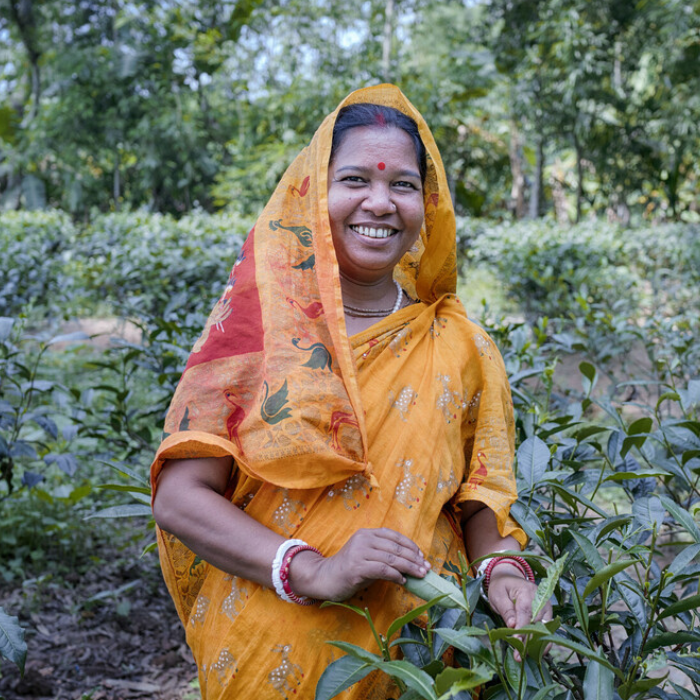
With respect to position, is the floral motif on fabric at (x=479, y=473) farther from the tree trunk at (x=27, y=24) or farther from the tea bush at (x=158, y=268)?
the tree trunk at (x=27, y=24)

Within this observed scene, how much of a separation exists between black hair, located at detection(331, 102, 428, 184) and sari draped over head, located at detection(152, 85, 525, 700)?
1.3 inches

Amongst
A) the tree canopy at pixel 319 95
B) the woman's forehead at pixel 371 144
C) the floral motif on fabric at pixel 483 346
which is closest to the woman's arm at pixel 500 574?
the floral motif on fabric at pixel 483 346

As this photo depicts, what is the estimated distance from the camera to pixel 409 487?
127 cm

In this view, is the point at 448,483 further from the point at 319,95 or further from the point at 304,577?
the point at 319,95

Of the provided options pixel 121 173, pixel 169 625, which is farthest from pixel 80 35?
pixel 169 625

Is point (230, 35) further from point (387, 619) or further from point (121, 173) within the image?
point (387, 619)

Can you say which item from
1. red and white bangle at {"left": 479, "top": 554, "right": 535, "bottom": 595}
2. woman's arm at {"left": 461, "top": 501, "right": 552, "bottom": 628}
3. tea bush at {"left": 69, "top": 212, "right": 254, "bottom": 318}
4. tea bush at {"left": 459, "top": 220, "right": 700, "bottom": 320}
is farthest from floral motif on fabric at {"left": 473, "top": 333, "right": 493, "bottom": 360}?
tea bush at {"left": 459, "top": 220, "right": 700, "bottom": 320}

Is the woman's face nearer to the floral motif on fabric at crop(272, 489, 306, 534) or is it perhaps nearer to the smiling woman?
the smiling woman

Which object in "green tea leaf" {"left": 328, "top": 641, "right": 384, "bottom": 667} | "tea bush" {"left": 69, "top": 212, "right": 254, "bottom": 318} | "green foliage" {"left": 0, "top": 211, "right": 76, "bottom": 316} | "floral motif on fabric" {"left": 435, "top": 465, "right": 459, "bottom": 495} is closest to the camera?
"green tea leaf" {"left": 328, "top": 641, "right": 384, "bottom": 667}

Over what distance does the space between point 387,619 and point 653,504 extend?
1.76ft

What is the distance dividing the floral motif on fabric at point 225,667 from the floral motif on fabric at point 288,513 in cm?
25

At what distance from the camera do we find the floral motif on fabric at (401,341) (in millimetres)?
1378

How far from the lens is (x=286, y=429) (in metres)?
1.15

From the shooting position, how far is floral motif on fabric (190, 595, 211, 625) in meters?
1.30
